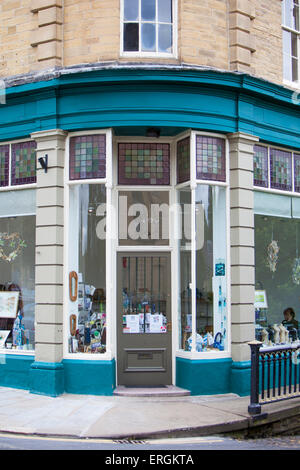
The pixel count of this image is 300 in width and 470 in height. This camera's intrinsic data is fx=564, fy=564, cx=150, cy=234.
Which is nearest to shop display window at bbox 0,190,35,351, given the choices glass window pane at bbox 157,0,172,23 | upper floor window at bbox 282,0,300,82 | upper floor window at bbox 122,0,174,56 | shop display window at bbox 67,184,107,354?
shop display window at bbox 67,184,107,354

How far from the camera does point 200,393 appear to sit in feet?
32.7

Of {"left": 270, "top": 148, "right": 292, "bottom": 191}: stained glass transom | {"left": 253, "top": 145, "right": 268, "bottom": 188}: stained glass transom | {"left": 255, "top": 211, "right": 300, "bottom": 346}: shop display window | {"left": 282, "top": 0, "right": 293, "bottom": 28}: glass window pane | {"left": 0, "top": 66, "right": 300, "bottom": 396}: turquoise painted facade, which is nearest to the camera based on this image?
{"left": 0, "top": 66, "right": 300, "bottom": 396}: turquoise painted facade

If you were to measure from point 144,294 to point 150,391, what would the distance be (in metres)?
1.79

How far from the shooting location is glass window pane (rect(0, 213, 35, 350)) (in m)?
11.0

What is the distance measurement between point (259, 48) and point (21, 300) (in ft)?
22.7

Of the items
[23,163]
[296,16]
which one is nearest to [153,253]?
[23,163]

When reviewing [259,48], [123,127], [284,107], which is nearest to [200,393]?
[123,127]

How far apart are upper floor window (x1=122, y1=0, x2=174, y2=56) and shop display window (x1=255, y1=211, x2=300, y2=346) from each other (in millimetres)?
3783

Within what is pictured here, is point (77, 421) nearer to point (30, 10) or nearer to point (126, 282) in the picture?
Result: point (126, 282)

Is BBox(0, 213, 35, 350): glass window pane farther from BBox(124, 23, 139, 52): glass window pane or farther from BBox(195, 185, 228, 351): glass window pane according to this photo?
BBox(124, 23, 139, 52): glass window pane

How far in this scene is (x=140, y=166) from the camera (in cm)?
1073

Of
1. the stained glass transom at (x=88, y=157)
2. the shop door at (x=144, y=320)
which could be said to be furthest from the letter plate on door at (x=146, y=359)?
the stained glass transom at (x=88, y=157)

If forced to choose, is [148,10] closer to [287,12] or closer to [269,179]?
[287,12]

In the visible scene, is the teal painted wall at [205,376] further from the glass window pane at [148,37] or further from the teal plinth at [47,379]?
the glass window pane at [148,37]
